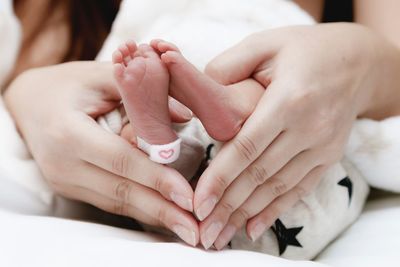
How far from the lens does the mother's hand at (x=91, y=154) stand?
58cm

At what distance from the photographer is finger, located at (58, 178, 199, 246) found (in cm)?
58

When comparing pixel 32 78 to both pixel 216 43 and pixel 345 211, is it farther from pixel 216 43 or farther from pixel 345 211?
pixel 345 211

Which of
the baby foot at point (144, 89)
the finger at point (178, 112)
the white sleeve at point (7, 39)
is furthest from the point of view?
the white sleeve at point (7, 39)

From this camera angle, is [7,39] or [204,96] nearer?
[204,96]

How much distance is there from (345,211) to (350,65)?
191mm

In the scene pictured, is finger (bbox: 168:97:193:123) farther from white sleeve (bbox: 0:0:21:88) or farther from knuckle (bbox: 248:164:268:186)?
white sleeve (bbox: 0:0:21:88)

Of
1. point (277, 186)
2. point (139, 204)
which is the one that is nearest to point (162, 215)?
point (139, 204)

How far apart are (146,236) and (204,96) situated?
0.19m

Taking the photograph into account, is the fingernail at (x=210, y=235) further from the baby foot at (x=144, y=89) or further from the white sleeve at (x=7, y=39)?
the white sleeve at (x=7, y=39)

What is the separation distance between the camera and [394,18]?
2.89 feet

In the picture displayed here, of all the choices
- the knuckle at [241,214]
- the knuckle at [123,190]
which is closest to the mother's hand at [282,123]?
the knuckle at [241,214]

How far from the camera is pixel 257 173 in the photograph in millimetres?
592

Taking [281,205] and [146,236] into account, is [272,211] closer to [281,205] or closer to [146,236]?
[281,205]

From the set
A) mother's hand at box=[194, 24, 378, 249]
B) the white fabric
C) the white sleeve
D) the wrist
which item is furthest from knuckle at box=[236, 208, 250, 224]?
the white sleeve
